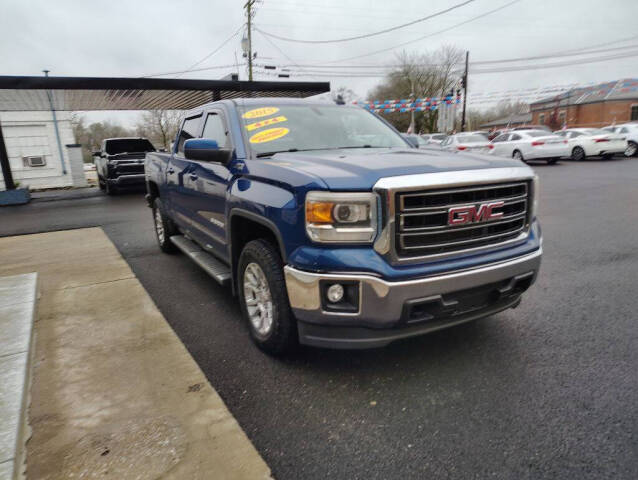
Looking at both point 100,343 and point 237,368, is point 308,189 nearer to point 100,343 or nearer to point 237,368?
point 237,368

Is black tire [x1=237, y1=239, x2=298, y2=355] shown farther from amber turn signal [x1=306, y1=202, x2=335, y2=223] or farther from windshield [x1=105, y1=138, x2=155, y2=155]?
windshield [x1=105, y1=138, x2=155, y2=155]

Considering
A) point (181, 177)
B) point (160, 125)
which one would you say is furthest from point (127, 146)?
point (160, 125)

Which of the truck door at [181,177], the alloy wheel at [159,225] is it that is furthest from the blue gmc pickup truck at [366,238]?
the alloy wheel at [159,225]

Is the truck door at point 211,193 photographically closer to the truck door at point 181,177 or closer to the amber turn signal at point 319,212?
the truck door at point 181,177

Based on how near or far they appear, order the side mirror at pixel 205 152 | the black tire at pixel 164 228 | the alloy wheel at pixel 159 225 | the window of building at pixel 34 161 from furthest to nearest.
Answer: the window of building at pixel 34 161, the alloy wheel at pixel 159 225, the black tire at pixel 164 228, the side mirror at pixel 205 152

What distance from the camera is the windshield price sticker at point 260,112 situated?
3.87m

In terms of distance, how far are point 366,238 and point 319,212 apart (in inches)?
12.5

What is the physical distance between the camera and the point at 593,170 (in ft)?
53.4

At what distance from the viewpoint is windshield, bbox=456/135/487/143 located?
63.4ft

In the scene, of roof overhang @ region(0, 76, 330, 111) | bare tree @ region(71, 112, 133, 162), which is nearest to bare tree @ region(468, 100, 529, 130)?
bare tree @ region(71, 112, 133, 162)

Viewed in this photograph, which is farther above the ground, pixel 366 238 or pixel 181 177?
pixel 181 177

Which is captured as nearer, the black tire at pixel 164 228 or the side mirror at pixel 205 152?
the side mirror at pixel 205 152

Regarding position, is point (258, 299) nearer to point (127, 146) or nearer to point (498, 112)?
point (127, 146)

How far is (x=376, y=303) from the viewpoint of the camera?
250 centimetres
